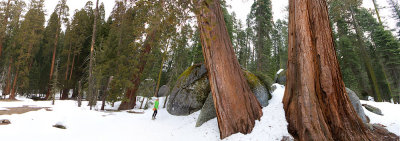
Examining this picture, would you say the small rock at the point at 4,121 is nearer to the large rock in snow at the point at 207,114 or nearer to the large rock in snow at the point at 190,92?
the large rock in snow at the point at 207,114

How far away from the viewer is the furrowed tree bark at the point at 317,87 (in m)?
3.88

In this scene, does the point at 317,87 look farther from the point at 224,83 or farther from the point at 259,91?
the point at 259,91

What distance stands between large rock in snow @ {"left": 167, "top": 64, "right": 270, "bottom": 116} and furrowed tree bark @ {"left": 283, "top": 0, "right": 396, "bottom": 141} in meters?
3.76

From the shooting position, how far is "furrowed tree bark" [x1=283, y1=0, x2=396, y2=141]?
3.88m

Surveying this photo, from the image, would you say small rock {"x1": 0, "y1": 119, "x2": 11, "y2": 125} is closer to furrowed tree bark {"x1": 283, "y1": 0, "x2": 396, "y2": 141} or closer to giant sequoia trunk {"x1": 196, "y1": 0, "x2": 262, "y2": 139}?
giant sequoia trunk {"x1": 196, "y1": 0, "x2": 262, "y2": 139}

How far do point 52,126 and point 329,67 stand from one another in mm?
7598

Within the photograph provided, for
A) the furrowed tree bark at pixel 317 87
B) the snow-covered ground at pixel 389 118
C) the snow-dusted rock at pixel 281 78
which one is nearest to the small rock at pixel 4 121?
the furrowed tree bark at pixel 317 87

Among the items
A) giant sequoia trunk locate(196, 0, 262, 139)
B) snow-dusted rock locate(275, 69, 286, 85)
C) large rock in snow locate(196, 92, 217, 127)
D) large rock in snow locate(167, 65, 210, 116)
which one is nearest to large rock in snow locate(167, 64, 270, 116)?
large rock in snow locate(167, 65, 210, 116)

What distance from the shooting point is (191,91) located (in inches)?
364

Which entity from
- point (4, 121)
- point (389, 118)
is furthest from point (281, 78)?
point (4, 121)

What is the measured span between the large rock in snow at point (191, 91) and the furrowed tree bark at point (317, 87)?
12.4 ft

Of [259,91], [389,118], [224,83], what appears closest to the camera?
[224,83]

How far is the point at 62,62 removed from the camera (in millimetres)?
21953

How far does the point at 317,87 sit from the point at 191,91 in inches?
244
